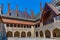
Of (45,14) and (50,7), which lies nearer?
(50,7)

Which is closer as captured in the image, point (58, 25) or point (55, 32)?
point (58, 25)

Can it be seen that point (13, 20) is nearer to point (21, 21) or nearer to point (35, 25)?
point (21, 21)

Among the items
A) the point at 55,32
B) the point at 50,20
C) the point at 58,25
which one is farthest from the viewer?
the point at 50,20

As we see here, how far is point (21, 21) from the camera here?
44.4 m

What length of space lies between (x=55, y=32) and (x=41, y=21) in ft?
24.5

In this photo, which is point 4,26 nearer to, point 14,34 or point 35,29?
point 14,34

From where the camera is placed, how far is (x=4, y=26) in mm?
39312

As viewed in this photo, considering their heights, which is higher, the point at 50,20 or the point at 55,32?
the point at 50,20

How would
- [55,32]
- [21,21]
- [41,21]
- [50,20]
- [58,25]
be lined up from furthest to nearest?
[21,21]
[41,21]
[50,20]
[55,32]
[58,25]

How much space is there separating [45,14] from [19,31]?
10754 mm

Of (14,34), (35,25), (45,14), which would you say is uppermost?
(45,14)

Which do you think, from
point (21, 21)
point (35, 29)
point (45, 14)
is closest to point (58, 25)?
point (45, 14)

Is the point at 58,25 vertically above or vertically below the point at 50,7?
below

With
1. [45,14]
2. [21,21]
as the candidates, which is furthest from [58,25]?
[21,21]
